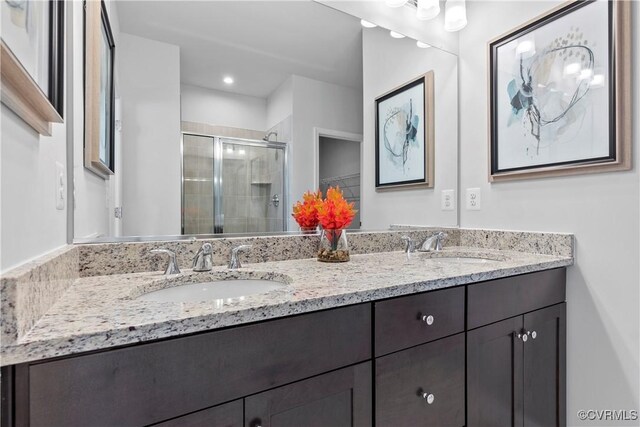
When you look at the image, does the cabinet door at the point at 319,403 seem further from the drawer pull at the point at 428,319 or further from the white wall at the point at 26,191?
the white wall at the point at 26,191

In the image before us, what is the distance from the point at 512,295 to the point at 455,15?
142 centimetres

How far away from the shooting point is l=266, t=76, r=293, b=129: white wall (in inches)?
53.1

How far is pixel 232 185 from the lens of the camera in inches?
50.7

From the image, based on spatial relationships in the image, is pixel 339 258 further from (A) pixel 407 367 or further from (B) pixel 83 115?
(B) pixel 83 115

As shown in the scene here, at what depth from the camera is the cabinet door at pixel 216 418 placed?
2.02ft

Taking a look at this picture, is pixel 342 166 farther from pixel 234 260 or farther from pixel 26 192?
pixel 26 192

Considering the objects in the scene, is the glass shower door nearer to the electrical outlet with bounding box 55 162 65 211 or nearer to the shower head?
the shower head

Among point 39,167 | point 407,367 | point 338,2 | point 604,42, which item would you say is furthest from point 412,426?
point 338,2

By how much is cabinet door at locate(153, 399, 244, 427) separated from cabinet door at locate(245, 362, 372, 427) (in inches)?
0.8

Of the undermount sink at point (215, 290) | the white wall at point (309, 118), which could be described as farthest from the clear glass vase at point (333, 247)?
the undermount sink at point (215, 290)

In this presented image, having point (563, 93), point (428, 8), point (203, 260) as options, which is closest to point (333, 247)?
point (203, 260)

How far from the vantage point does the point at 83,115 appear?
99 centimetres

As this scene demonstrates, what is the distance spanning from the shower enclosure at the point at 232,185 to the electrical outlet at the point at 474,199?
104cm

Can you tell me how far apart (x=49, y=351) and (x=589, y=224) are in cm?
171
